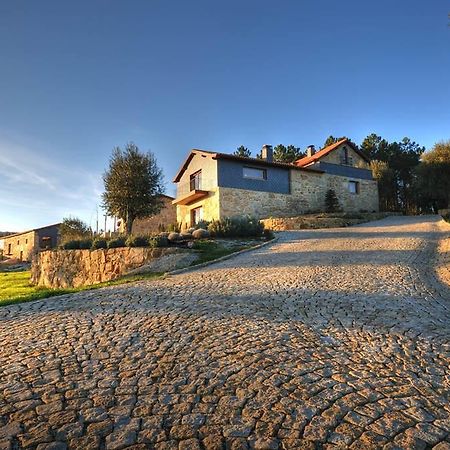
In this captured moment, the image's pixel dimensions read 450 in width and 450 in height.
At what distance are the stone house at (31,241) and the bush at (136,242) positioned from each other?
31463mm

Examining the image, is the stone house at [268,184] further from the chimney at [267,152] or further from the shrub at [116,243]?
the shrub at [116,243]

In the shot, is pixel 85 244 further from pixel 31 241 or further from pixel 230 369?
pixel 31 241

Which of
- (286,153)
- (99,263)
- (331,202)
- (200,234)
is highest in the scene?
(286,153)

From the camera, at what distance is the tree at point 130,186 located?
22281 millimetres

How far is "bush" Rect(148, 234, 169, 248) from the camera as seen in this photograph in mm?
12804

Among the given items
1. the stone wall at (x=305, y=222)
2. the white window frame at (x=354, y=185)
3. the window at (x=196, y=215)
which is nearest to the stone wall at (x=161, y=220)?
the window at (x=196, y=215)

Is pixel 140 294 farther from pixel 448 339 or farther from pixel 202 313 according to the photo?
pixel 448 339

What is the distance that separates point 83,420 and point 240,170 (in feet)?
75.9

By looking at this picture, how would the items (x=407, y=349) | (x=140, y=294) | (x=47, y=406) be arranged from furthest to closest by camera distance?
(x=140, y=294) < (x=407, y=349) < (x=47, y=406)

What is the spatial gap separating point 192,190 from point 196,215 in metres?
2.11

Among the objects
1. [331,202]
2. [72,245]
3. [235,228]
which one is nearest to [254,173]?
[331,202]

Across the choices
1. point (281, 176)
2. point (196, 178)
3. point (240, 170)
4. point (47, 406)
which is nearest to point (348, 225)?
point (281, 176)

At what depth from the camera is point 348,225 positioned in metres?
22.9

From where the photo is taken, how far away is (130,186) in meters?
22.3
